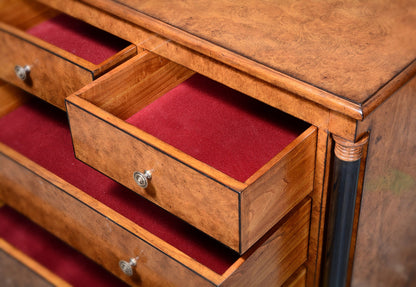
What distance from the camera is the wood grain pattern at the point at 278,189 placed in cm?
81

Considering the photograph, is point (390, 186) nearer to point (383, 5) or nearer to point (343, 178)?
point (343, 178)

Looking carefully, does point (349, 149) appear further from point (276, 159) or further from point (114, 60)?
point (114, 60)

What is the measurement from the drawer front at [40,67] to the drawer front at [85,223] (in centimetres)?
13

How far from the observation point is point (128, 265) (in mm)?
996

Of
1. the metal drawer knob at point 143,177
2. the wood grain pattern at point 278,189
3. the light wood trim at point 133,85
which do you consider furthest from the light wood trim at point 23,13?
the wood grain pattern at point 278,189

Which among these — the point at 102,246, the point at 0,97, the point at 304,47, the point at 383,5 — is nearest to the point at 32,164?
the point at 102,246

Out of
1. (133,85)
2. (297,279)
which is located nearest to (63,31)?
(133,85)

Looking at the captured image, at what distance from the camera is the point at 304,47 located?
0.88m

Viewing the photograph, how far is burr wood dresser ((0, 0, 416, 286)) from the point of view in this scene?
33.1 inches

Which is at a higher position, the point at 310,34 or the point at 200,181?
the point at 310,34

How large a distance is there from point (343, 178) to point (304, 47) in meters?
0.19

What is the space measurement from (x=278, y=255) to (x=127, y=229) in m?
0.23

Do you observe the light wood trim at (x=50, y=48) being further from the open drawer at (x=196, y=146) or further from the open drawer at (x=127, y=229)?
the open drawer at (x=127, y=229)

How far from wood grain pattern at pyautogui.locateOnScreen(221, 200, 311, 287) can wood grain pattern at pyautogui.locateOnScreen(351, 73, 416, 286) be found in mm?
92
